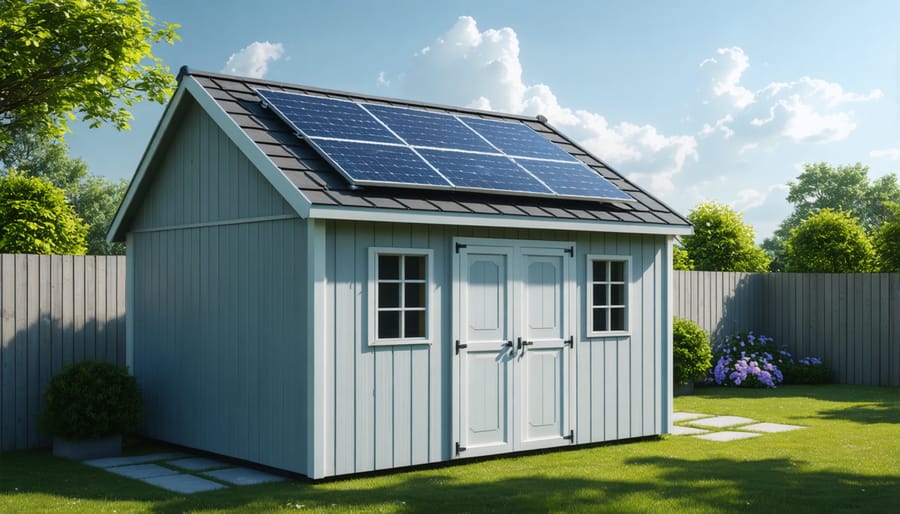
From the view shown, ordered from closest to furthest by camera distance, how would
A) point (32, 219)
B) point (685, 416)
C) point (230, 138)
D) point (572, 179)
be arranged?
point (230, 138) → point (572, 179) → point (685, 416) → point (32, 219)

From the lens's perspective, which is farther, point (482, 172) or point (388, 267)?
point (482, 172)

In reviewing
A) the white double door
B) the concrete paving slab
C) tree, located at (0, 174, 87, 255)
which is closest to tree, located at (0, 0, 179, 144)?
tree, located at (0, 174, 87, 255)

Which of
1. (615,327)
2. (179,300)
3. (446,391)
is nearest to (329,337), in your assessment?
(446,391)

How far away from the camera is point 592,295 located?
10.9 meters

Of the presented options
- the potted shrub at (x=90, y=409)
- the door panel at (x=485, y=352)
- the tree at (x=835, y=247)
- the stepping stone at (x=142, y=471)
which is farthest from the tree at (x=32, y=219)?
the tree at (x=835, y=247)

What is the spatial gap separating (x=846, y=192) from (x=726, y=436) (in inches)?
1891

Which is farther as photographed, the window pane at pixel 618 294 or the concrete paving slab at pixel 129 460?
the window pane at pixel 618 294

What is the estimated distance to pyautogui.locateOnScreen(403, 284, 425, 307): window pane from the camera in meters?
9.41

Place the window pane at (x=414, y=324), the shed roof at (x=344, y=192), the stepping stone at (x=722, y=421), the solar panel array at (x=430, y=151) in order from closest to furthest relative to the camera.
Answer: the shed roof at (x=344, y=192)
the window pane at (x=414, y=324)
the solar panel array at (x=430, y=151)
the stepping stone at (x=722, y=421)

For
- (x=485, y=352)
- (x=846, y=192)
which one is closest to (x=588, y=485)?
(x=485, y=352)

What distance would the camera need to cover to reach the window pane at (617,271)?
36.9 ft

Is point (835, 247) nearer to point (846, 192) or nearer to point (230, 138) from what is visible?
point (230, 138)

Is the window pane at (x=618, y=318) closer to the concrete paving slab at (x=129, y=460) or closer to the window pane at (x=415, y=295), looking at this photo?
the window pane at (x=415, y=295)

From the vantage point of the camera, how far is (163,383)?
11.2 metres
